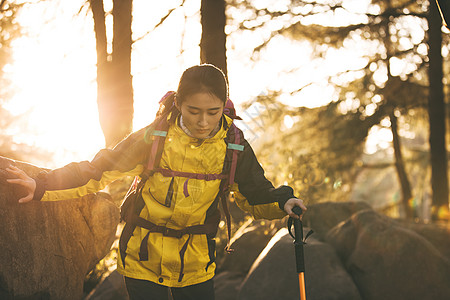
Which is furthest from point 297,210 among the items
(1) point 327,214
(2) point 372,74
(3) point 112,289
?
(2) point 372,74

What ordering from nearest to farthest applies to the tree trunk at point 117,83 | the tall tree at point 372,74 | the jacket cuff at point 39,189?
the jacket cuff at point 39,189 < the tree trunk at point 117,83 < the tall tree at point 372,74

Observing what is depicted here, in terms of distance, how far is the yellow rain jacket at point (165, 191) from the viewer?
301 centimetres

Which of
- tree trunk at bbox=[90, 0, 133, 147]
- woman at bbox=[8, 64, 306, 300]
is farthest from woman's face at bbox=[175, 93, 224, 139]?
tree trunk at bbox=[90, 0, 133, 147]

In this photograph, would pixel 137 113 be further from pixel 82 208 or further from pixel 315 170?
pixel 315 170

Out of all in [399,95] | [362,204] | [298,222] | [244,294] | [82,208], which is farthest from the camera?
[399,95]

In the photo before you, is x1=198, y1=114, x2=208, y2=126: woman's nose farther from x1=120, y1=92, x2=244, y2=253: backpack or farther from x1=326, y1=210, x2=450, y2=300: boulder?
x1=326, y1=210, x2=450, y2=300: boulder

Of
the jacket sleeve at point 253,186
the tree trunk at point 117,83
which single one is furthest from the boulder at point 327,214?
the jacket sleeve at point 253,186

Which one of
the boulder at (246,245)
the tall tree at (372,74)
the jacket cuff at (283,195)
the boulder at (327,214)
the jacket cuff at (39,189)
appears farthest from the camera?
the tall tree at (372,74)

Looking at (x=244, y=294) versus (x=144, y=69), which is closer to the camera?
(x=244, y=294)

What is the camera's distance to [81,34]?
21.3 feet

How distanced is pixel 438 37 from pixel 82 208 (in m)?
9.90

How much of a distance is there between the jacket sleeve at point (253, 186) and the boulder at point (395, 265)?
8.56ft

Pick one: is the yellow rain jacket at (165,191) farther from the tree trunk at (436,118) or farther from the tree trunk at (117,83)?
the tree trunk at (436,118)

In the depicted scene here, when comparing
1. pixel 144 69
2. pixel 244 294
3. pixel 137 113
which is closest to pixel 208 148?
pixel 244 294
